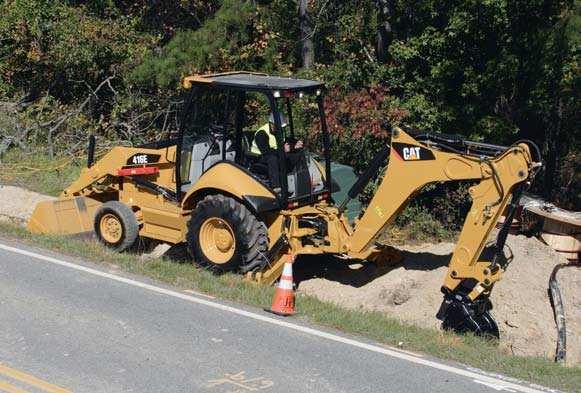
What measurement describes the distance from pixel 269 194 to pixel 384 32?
7.41 m

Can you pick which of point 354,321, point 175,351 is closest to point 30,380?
point 175,351

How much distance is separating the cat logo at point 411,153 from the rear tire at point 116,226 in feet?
14.5

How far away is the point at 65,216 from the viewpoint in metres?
13.7

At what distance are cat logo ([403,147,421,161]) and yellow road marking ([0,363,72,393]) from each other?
5.07 m

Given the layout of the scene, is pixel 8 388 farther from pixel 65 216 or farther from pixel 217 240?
pixel 65 216

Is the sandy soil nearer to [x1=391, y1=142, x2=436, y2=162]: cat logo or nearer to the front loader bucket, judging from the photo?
[x1=391, y1=142, x2=436, y2=162]: cat logo

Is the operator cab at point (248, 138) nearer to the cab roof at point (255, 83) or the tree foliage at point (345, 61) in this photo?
the cab roof at point (255, 83)

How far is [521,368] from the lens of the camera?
8.37 m

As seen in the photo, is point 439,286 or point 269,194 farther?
point 439,286

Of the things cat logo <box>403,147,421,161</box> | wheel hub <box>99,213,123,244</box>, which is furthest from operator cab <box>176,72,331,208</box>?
cat logo <box>403,147,421,161</box>

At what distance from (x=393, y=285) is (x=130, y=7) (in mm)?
14472

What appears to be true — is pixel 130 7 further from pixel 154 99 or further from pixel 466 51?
pixel 466 51

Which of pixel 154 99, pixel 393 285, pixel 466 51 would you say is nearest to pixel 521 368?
pixel 393 285

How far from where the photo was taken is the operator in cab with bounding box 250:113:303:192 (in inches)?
448
